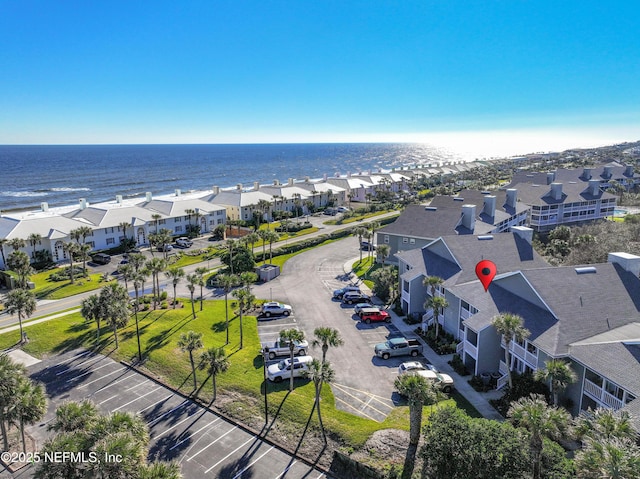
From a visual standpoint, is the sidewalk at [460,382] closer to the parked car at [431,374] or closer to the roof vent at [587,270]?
the parked car at [431,374]

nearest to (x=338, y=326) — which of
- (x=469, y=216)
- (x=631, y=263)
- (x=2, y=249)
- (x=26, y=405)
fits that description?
(x=469, y=216)

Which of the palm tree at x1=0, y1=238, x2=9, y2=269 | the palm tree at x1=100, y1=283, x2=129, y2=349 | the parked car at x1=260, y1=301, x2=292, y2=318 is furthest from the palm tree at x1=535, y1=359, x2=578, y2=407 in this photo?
the palm tree at x1=0, y1=238, x2=9, y2=269

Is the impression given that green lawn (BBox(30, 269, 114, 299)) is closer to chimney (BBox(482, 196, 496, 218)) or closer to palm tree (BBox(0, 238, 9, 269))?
palm tree (BBox(0, 238, 9, 269))

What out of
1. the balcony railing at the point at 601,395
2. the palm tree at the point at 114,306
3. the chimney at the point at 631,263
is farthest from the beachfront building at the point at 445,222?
the palm tree at the point at 114,306

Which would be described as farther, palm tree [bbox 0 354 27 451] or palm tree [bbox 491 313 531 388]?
palm tree [bbox 491 313 531 388]

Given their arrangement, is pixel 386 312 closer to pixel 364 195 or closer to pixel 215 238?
pixel 215 238

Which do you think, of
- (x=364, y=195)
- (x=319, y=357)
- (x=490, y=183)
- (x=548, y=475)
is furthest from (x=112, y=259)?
(x=490, y=183)
